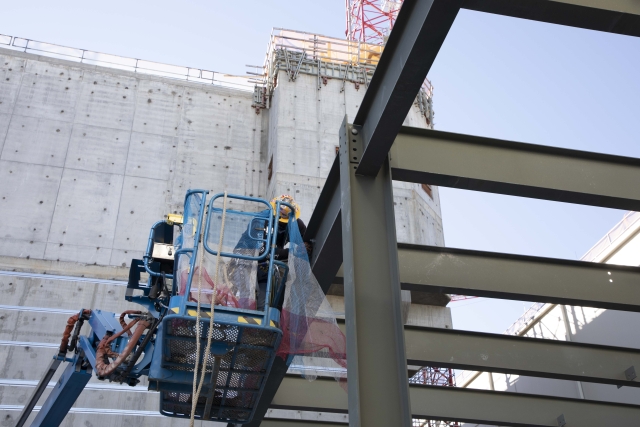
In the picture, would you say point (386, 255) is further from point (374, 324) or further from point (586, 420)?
point (586, 420)

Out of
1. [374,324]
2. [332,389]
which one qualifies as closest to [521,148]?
[374,324]

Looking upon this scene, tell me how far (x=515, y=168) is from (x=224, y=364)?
13.8ft

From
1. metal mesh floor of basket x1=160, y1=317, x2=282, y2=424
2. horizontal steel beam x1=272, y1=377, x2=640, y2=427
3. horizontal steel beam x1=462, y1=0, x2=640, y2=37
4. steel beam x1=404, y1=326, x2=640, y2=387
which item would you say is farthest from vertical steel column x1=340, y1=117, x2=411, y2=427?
horizontal steel beam x1=272, y1=377, x2=640, y2=427

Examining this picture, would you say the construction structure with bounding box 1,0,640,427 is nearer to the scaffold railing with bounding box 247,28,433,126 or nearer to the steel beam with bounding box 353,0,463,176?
the steel beam with bounding box 353,0,463,176

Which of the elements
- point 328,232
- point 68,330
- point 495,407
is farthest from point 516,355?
point 68,330

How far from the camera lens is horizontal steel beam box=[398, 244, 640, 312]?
9.78m

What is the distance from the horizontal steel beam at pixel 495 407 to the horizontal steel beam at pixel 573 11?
25.9ft

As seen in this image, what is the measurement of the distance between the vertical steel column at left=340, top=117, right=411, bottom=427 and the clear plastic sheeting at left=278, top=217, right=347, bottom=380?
22.6 inches

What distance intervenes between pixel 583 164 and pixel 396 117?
318cm

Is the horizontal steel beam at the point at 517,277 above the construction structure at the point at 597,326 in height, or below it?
below

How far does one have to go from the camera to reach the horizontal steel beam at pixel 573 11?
5.46 meters

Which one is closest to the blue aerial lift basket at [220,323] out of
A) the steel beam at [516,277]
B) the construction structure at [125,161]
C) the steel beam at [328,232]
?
the steel beam at [328,232]

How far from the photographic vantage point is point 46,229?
58.7 ft

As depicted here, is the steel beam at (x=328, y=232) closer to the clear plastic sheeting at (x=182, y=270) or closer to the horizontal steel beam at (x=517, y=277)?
the horizontal steel beam at (x=517, y=277)
